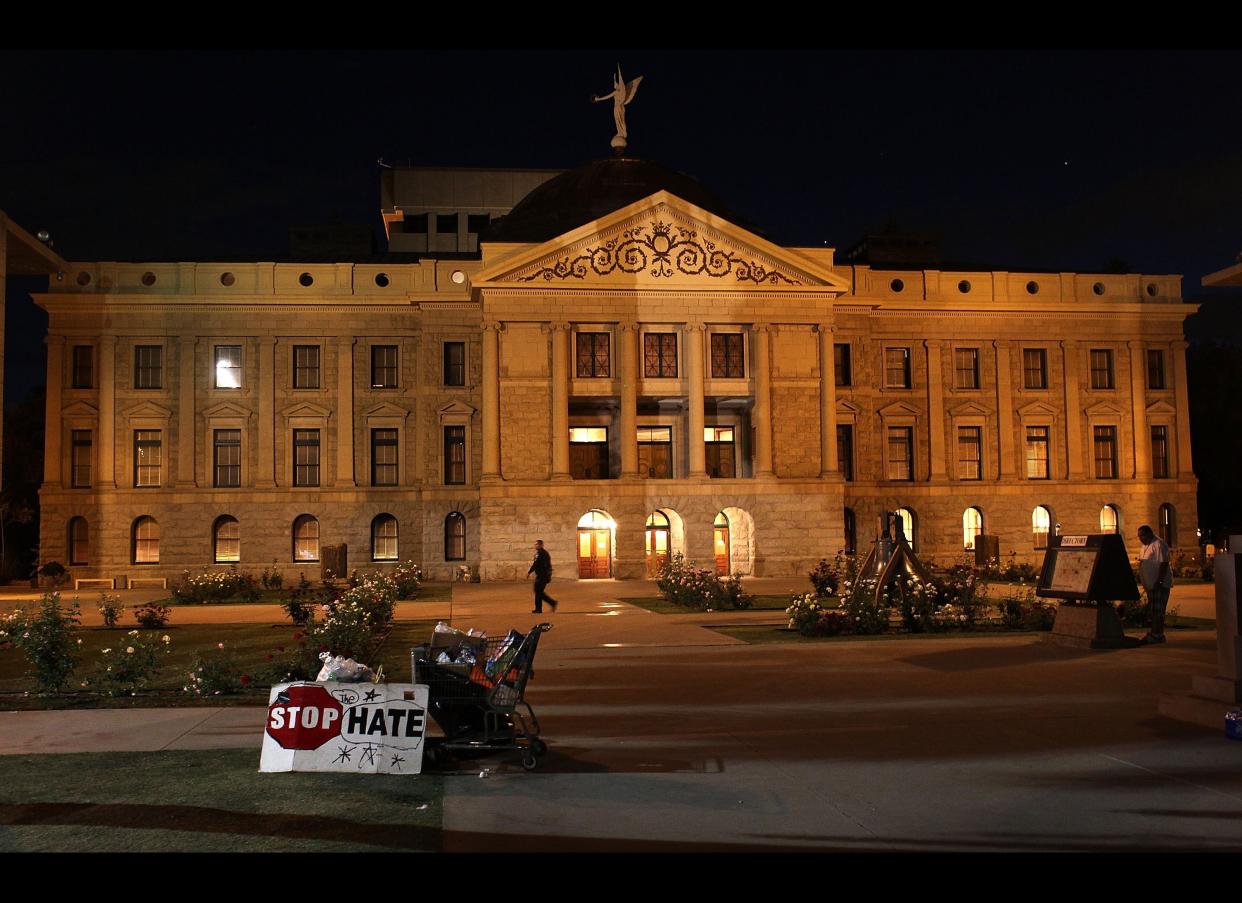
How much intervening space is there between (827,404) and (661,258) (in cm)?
936

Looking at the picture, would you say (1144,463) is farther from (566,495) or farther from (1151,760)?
(1151,760)

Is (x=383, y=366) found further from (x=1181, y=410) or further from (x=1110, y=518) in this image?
(x=1181, y=410)

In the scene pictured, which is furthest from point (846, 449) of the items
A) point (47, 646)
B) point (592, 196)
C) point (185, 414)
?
point (47, 646)

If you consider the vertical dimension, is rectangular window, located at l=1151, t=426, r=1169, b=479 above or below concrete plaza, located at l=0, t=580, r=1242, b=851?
above

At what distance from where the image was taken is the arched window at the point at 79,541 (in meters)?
48.8

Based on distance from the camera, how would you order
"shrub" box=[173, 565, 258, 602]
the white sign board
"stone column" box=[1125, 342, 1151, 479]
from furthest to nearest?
1. "stone column" box=[1125, 342, 1151, 479]
2. "shrub" box=[173, 565, 258, 602]
3. the white sign board

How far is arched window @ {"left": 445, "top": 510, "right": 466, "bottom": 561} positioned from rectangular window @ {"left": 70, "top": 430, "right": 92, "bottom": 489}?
1582cm

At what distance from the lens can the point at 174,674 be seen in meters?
17.3

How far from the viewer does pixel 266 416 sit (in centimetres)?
5006

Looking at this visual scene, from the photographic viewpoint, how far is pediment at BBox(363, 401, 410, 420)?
50562 millimetres

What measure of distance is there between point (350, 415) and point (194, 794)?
1664 inches

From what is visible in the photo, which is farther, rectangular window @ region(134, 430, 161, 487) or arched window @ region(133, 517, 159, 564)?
rectangular window @ region(134, 430, 161, 487)

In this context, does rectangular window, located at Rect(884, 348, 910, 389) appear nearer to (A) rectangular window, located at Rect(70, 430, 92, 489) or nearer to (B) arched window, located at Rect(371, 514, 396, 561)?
(B) arched window, located at Rect(371, 514, 396, 561)

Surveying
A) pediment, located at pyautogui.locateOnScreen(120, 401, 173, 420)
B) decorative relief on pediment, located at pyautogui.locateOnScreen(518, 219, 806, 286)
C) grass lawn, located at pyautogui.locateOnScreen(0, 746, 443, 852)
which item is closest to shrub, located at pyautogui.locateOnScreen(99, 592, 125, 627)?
grass lawn, located at pyautogui.locateOnScreen(0, 746, 443, 852)
